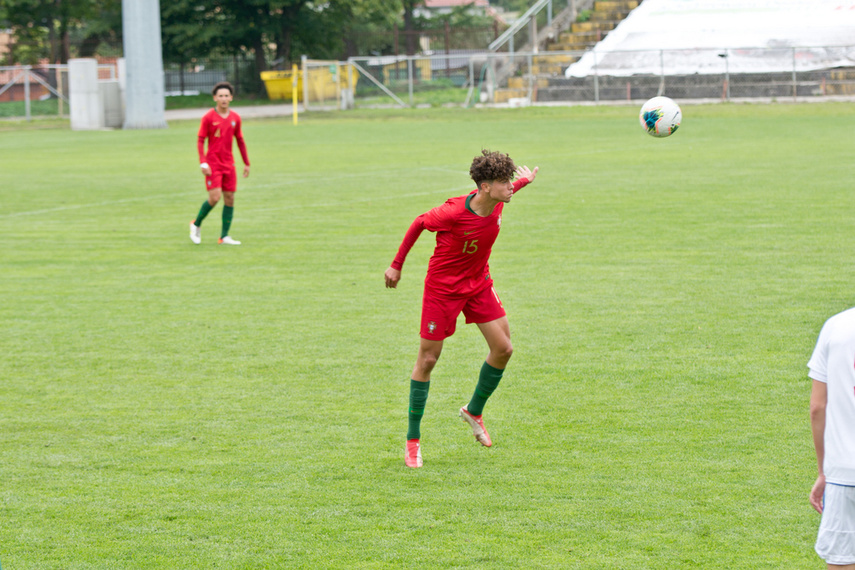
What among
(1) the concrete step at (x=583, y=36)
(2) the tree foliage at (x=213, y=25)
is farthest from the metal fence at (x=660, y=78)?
(2) the tree foliage at (x=213, y=25)

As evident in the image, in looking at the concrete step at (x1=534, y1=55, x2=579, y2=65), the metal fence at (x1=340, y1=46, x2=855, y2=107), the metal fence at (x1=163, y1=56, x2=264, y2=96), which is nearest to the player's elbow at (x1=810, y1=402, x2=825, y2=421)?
the metal fence at (x1=340, y1=46, x2=855, y2=107)

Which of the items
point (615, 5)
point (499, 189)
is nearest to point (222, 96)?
point (499, 189)

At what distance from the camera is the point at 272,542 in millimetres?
5355

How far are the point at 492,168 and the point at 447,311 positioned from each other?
3.17 feet

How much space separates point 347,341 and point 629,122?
2648 centimetres

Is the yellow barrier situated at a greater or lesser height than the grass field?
greater

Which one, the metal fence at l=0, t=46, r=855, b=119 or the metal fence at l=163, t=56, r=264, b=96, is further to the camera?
the metal fence at l=163, t=56, r=264, b=96

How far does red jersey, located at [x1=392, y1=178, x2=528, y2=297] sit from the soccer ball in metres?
3.64

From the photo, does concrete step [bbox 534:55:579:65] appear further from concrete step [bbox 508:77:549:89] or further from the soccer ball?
the soccer ball

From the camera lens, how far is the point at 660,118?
9.50 m

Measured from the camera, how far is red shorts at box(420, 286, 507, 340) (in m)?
6.41

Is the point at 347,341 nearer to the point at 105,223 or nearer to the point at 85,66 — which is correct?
the point at 105,223

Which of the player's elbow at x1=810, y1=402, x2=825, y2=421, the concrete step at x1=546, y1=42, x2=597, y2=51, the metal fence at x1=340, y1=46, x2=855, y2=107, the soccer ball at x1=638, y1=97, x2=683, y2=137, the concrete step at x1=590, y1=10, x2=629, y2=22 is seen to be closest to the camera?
the player's elbow at x1=810, y1=402, x2=825, y2=421

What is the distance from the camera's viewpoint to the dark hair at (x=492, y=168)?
6039 millimetres
